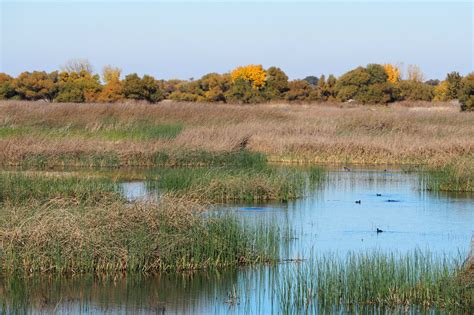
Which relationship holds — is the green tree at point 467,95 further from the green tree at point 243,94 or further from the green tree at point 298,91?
the green tree at point 298,91

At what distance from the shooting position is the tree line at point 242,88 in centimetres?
5119

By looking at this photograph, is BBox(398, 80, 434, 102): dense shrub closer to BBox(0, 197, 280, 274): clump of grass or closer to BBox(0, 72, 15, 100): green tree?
BBox(0, 72, 15, 100): green tree

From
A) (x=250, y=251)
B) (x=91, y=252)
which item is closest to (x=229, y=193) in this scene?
(x=250, y=251)

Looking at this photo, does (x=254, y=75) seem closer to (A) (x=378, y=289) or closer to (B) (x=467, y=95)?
(B) (x=467, y=95)

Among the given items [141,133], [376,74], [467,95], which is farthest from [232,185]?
[376,74]

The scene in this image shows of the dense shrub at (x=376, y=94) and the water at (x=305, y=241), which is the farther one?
the dense shrub at (x=376, y=94)

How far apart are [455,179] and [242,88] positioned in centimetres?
3729

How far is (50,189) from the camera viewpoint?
53.8 feet

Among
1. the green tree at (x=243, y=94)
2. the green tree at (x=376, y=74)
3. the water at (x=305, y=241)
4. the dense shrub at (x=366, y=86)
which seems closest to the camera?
the water at (x=305, y=241)

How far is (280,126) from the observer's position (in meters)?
30.2

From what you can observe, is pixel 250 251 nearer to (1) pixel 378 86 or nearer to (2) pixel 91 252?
(2) pixel 91 252

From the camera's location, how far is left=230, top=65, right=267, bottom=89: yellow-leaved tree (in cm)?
6366

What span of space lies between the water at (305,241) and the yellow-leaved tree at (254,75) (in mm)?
40468

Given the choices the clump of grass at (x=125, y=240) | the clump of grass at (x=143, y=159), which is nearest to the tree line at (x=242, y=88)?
the clump of grass at (x=143, y=159)
